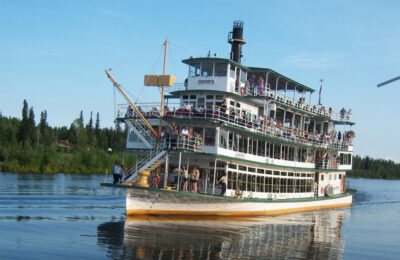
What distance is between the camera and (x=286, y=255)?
17.9 metres

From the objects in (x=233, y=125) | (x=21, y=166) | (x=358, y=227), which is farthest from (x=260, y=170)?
(x=21, y=166)

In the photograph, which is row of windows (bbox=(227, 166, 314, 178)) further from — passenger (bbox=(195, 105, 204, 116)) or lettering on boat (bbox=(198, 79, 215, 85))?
lettering on boat (bbox=(198, 79, 215, 85))

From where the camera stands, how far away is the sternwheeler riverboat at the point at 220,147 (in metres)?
23.6

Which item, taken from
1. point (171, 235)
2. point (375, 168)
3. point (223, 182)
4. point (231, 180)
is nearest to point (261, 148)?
point (231, 180)

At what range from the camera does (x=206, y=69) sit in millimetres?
27422

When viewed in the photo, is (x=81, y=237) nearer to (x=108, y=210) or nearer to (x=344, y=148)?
(x=108, y=210)

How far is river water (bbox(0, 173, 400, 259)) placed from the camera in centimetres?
1669

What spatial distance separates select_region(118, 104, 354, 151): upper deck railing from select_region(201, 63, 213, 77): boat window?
238 cm

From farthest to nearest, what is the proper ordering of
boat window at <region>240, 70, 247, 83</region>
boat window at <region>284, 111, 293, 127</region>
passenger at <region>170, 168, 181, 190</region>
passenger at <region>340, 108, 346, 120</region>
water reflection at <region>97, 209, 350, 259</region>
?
passenger at <region>340, 108, 346, 120</region>
boat window at <region>284, 111, 293, 127</region>
boat window at <region>240, 70, 247, 83</region>
passenger at <region>170, 168, 181, 190</region>
water reflection at <region>97, 209, 350, 259</region>

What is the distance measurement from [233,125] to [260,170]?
4221mm

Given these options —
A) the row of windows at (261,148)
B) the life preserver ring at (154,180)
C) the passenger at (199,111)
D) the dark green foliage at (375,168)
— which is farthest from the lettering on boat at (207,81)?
the dark green foliage at (375,168)

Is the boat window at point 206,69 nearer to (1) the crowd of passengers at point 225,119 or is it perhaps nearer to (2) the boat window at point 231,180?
(1) the crowd of passengers at point 225,119

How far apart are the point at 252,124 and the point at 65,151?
5782 cm

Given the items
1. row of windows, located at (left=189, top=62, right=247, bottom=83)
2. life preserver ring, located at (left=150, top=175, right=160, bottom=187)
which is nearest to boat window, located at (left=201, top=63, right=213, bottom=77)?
row of windows, located at (left=189, top=62, right=247, bottom=83)
